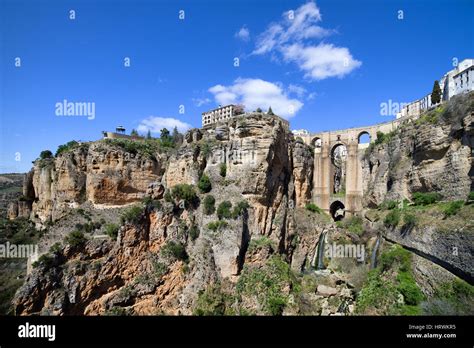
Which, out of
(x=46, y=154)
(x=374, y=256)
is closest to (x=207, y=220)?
(x=374, y=256)

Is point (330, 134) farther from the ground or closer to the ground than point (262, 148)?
farther from the ground

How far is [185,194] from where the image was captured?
2267 centimetres

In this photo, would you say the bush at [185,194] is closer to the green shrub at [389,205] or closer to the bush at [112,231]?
the bush at [112,231]

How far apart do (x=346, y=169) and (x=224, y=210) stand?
19.0 meters

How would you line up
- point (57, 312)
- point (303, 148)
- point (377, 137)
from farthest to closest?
1. point (377, 137)
2. point (303, 148)
3. point (57, 312)

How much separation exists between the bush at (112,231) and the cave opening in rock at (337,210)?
23.2 meters

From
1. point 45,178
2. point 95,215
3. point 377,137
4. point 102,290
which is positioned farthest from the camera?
point 377,137

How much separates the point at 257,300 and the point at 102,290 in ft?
31.6

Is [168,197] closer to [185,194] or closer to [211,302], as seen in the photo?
[185,194]

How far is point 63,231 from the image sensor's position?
1942 cm

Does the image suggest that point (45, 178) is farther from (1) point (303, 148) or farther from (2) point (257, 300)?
(1) point (303, 148)

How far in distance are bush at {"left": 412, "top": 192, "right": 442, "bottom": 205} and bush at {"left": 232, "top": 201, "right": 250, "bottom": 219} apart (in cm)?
1281

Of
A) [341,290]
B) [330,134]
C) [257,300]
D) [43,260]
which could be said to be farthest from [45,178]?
[330,134]

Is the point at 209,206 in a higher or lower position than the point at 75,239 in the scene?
higher
